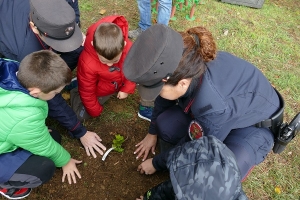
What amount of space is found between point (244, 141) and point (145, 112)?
1.08m

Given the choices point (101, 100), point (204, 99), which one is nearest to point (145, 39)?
point (204, 99)

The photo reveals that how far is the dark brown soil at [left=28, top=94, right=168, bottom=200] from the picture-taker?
2289 millimetres

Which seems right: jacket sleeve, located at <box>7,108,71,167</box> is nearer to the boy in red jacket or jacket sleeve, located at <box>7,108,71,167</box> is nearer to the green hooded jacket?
the green hooded jacket

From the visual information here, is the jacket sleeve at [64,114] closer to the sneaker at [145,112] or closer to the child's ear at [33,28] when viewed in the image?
the child's ear at [33,28]

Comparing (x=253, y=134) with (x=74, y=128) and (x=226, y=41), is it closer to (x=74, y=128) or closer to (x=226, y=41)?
(x=74, y=128)

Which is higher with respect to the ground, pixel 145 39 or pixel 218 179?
pixel 145 39

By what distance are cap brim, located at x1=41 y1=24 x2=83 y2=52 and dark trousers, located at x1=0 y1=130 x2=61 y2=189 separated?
0.82 m

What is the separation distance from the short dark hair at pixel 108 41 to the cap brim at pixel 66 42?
0.15m

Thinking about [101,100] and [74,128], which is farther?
[101,100]

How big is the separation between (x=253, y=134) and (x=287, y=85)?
1692 mm

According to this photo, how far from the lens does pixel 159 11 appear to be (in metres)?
3.39

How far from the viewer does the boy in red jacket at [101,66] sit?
7.13 feet

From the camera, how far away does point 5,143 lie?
5.99ft

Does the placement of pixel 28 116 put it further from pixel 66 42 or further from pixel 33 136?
pixel 66 42
